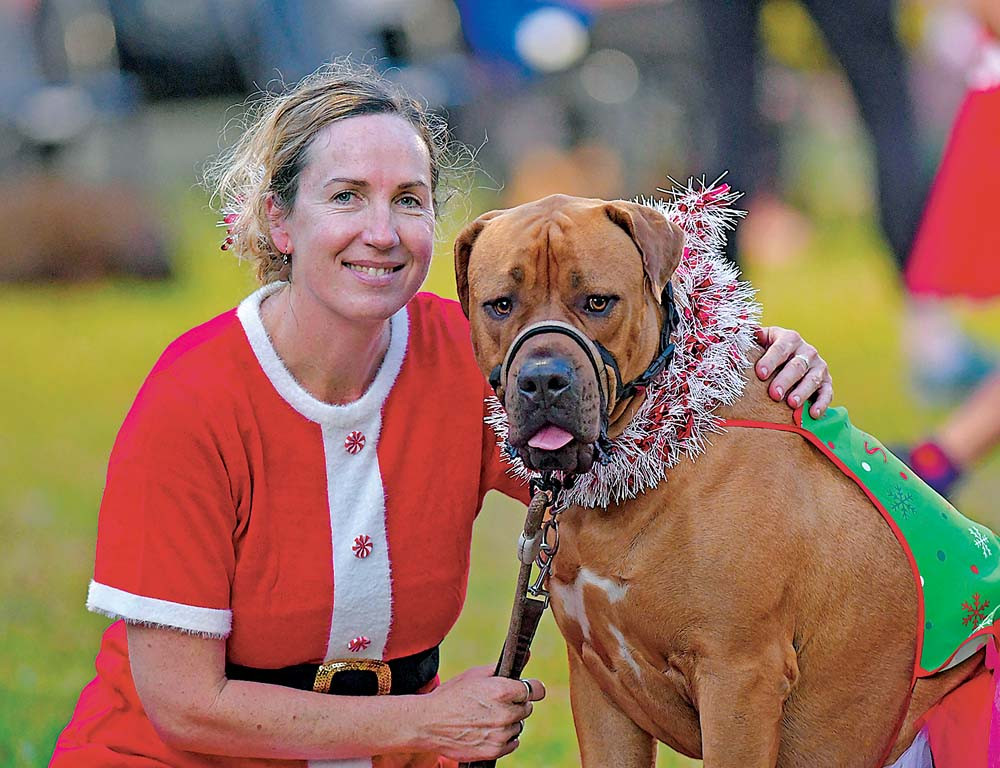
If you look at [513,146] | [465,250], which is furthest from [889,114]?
[465,250]

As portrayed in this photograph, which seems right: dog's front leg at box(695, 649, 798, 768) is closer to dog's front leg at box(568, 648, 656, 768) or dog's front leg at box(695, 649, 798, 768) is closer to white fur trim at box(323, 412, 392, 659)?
dog's front leg at box(568, 648, 656, 768)

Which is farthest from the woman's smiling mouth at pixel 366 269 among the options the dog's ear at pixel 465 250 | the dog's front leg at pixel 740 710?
the dog's front leg at pixel 740 710

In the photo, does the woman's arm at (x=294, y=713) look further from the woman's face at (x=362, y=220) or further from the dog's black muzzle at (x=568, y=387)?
the woman's face at (x=362, y=220)

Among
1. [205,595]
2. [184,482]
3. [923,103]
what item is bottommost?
[205,595]

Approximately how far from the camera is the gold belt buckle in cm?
261

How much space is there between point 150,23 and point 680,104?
15.2 ft

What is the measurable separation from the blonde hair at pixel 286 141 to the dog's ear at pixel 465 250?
0.74 ft

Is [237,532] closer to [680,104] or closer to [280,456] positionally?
[280,456]

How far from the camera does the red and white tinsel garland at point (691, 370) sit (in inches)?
93.4

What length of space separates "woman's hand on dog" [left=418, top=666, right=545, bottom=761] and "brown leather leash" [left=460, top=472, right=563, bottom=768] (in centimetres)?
5

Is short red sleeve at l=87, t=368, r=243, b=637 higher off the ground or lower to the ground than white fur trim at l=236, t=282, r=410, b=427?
lower

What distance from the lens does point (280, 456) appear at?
8.43ft

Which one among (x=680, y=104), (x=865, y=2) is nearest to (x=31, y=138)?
(x=680, y=104)

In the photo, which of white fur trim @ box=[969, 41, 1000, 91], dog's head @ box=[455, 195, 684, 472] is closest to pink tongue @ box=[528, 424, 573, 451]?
dog's head @ box=[455, 195, 684, 472]
